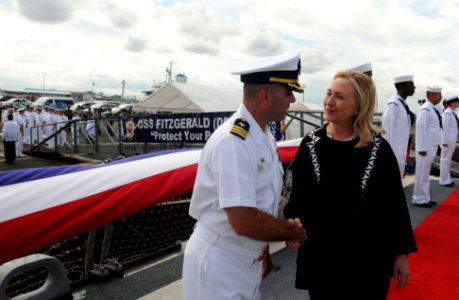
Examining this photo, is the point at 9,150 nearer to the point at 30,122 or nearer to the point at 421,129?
the point at 30,122

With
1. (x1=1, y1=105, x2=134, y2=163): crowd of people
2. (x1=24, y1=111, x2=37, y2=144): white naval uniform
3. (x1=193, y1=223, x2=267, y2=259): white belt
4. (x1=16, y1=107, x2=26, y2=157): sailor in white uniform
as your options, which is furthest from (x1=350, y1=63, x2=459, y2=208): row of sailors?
(x1=24, y1=111, x2=37, y2=144): white naval uniform

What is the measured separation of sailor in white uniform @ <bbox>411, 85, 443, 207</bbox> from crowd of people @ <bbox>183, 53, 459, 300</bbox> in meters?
4.59

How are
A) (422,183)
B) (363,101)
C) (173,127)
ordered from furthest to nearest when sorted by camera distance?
(173,127), (422,183), (363,101)

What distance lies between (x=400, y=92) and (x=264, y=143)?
4.30m

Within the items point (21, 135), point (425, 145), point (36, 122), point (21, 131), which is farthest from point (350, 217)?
point (36, 122)

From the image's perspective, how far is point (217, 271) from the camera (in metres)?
1.56

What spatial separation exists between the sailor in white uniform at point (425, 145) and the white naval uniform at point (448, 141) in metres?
1.89

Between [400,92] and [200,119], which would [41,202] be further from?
[200,119]

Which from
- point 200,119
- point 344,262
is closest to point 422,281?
point 344,262

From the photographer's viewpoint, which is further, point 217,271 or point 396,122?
point 396,122

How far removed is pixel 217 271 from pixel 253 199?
0.34 meters

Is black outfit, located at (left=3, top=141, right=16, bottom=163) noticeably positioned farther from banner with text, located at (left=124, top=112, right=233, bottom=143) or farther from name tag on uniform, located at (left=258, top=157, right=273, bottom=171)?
name tag on uniform, located at (left=258, top=157, right=273, bottom=171)

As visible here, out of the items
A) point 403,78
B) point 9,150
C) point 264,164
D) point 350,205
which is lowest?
point 9,150

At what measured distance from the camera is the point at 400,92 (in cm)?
532
